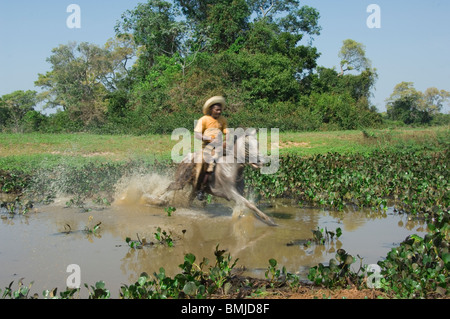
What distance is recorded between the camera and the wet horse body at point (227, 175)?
766cm

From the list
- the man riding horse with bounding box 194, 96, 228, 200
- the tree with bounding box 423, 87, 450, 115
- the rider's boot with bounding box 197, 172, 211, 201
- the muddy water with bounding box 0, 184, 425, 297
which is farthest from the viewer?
the tree with bounding box 423, 87, 450, 115

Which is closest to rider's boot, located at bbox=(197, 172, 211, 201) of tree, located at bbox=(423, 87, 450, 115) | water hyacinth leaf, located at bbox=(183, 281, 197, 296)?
water hyacinth leaf, located at bbox=(183, 281, 197, 296)

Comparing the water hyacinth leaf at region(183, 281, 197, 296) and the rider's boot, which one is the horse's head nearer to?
the rider's boot

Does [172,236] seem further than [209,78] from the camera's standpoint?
No

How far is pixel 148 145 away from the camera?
61.4 feet

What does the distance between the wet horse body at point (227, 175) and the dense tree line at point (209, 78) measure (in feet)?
48.6

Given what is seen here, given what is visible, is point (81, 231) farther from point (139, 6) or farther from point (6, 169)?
point (139, 6)

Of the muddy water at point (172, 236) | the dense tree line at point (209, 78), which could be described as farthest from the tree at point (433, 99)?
the muddy water at point (172, 236)

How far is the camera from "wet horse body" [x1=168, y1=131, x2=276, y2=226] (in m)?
7.66

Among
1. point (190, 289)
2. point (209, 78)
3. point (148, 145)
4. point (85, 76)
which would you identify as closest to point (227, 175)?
point (190, 289)

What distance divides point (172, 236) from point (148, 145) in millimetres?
11958

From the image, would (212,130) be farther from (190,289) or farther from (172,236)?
(190,289)

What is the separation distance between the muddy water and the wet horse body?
13.9 inches

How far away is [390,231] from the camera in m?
7.55
